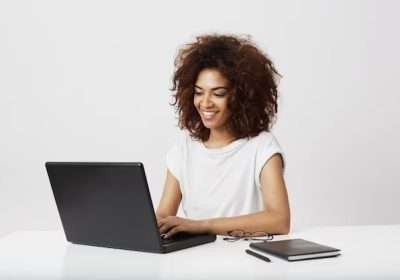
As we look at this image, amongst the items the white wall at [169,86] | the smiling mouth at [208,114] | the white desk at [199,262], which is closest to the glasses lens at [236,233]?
the white desk at [199,262]

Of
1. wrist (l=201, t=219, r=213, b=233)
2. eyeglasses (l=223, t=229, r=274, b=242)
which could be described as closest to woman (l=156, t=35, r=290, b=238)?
eyeglasses (l=223, t=229, r=274, b=242)

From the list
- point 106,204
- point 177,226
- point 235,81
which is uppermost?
point 235,81

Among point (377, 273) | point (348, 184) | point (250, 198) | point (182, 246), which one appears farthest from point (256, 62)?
point (348, 184)

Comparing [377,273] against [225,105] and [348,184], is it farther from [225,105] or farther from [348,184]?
[348,184]

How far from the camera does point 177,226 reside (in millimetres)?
2273

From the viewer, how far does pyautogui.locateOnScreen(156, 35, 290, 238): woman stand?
9.78 ft

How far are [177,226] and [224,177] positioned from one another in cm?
80

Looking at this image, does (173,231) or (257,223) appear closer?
(173,231)

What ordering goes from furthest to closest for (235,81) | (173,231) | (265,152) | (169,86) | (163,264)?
(169,86)
(235,81)
(265,152)
(173,231)
(163,264)

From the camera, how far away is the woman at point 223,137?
2982 millimetres

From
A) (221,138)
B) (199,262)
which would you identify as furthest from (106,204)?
(221,138)

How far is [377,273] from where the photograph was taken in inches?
71.8

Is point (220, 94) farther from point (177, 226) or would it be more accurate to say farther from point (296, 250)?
point (296, 250)

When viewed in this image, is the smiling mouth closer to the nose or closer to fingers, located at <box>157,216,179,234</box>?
the nose
